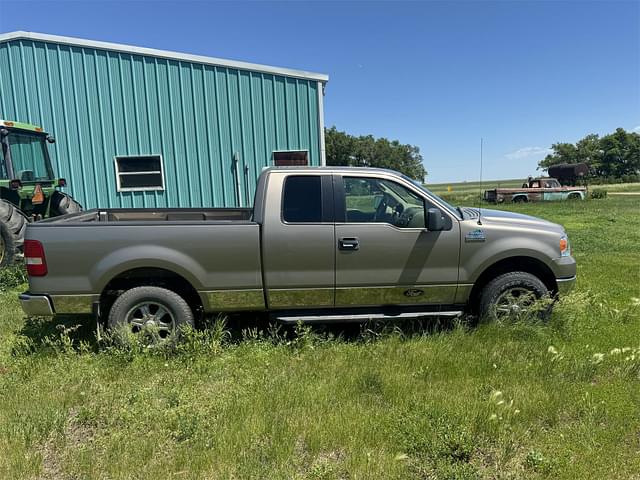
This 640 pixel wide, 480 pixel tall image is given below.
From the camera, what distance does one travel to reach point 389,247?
173 inches

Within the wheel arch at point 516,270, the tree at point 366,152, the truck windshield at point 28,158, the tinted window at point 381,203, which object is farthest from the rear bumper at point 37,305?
the tree at point 366,152

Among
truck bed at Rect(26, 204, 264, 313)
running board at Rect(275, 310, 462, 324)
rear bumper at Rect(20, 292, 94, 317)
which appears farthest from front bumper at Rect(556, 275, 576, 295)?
rear bumper at Rect(20, 292, 94, 317)

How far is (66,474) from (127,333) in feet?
5.51

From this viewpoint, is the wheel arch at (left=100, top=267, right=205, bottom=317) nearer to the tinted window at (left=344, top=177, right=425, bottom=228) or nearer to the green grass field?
the tinted window at (left=344, top=177, right=425, bottom=228)

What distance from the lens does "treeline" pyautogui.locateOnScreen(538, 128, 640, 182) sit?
7650 centimetres

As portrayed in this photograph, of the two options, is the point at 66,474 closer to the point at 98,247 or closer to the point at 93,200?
the point at 98,247

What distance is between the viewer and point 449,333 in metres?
4.56

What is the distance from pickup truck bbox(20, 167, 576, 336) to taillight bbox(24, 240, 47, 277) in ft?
0.03

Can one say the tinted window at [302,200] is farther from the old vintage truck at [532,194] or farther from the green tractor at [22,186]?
the old vintage truck at [532,194]

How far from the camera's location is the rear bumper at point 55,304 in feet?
13.6

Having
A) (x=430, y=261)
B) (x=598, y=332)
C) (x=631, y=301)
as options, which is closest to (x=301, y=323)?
(x=430, y=261)

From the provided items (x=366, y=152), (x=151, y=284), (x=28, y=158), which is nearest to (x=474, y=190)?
(x=366, y=152)

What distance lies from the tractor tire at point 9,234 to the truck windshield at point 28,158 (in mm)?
1251

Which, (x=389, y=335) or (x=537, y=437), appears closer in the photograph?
(x=537, y=437)
